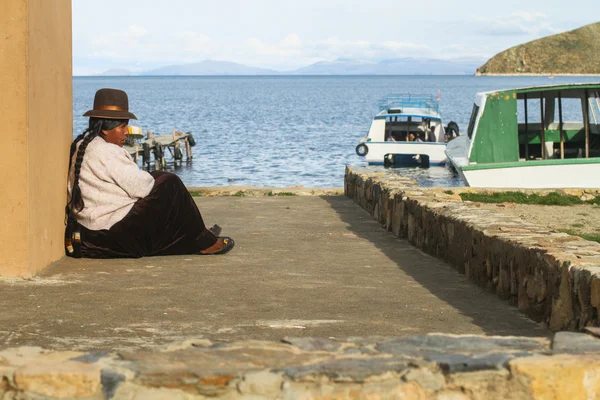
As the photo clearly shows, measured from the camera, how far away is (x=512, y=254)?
5996 millimetres

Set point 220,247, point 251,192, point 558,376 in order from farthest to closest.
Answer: point 251,192 → point 220,247 → point 558,376

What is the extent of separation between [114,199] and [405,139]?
36703 mm

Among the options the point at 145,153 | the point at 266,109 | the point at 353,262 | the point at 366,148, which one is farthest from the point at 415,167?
the point at 266,109

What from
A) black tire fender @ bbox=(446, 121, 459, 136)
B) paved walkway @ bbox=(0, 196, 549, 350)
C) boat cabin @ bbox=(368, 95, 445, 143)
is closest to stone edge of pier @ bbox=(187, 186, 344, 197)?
paved walkway @ bbox=(0, 196, 549, 350)

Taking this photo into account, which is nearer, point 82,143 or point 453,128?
point 82,143

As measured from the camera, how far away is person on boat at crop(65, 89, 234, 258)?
7110 mm

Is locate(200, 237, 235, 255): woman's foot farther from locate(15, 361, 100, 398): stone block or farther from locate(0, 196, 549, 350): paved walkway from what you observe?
locate(15, 361, 100, 398): stone block

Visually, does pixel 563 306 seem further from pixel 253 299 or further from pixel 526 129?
pixel 526 129

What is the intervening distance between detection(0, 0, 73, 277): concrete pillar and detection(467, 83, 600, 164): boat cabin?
49.2 feet

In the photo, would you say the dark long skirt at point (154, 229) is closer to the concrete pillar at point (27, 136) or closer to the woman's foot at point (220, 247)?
the woman's foot at point (220, 247)

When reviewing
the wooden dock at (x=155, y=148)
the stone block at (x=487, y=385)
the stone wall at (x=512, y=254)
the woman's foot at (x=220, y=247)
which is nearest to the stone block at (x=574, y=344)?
the stone block at (x=487, y=385)

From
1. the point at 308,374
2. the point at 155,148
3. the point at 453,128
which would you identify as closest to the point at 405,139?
the point at 453,128

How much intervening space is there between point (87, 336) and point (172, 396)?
5.39 ft

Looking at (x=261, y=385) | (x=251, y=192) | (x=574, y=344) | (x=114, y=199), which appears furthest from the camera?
(x=251, y=192)
